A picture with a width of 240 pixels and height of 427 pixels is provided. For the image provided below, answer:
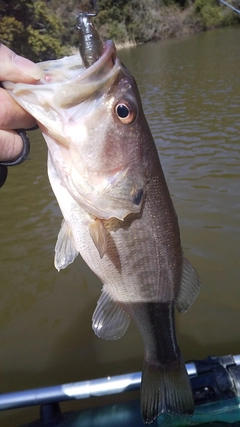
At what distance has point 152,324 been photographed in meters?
2.01

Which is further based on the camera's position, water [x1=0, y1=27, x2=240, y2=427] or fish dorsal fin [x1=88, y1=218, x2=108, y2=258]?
water [x1=0, y1=27, x2=240, y2=427]

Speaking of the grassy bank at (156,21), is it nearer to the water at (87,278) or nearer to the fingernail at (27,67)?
the water at (87,278)

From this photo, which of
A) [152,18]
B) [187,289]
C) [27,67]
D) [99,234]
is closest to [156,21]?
[152,18]

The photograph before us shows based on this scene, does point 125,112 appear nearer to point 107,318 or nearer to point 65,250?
point 65,250

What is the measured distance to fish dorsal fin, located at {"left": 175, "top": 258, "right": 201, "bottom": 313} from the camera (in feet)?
6.57

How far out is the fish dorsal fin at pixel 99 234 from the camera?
161cm

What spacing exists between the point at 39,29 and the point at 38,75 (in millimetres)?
26497

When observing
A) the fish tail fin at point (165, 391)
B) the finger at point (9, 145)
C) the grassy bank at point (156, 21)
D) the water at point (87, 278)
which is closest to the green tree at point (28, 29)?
the water at point (87, 278)

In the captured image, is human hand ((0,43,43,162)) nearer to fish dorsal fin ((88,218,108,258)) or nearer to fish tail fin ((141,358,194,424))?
fish dorsal fin ((88,218,108,258))

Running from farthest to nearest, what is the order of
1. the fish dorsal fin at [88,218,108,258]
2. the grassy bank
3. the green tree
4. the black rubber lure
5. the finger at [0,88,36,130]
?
the grassy bank < the green tree < the fish dorsal fin at [88,218,108,258] < the finger at [0,88,36,130] < the black rubber lure

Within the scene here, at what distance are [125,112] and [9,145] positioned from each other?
51 centimetres

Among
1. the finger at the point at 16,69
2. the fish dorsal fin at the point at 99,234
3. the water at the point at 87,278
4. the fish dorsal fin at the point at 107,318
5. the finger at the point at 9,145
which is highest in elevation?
the finger at the point at 16,69

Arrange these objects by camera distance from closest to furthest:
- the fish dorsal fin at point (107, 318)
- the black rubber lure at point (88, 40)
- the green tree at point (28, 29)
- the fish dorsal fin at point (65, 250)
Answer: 1. the black rubber lure at point (88, 40)
2. the fish dorsal fin at point (65, 250)
3. the fish dorsal fin at point (107, 318)
4. the green tree at point (28, 29)

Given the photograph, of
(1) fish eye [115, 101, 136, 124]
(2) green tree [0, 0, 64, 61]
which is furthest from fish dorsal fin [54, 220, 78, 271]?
(2) green tree [0, 0, 64, 61]
